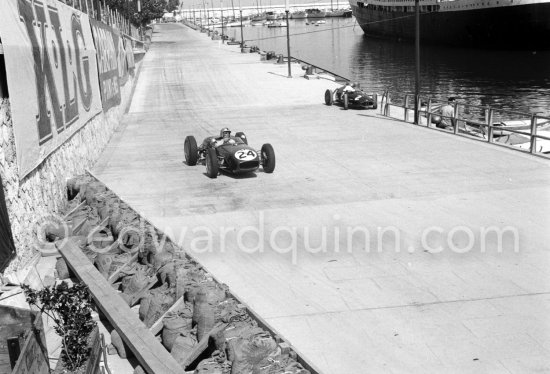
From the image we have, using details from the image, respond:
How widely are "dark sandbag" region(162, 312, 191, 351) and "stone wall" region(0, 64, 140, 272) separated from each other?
295cm

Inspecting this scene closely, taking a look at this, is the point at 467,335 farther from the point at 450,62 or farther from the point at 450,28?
the point at 450,28

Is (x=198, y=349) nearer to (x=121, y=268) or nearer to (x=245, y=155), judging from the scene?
(x=121, y=268)

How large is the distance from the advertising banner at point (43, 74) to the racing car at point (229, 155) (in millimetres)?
3219

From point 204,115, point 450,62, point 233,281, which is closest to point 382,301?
point 233,281

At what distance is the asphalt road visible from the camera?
8.72m

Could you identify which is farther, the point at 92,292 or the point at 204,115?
the point at 204,115

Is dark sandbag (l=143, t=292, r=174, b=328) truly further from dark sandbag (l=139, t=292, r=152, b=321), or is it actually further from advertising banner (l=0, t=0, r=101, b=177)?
advertising banner (l=0, t=0, r=101, b=177)

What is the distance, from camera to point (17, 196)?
11.0m

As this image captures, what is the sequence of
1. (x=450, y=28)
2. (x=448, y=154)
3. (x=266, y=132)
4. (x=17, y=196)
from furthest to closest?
(x=450, y=28) < (x=266, y=132) < (x=448, y=154) < (x=17, y=196)

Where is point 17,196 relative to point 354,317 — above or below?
above

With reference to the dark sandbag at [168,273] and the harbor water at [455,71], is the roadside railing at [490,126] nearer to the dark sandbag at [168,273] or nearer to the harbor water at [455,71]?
the dark sandbag at [168,273]

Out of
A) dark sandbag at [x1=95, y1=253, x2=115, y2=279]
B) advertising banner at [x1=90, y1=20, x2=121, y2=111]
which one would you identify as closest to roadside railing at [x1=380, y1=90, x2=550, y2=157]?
advertising banner at [x1=90, y1=20, x2=121, y2=111]

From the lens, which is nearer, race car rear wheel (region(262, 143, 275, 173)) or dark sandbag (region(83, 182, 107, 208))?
dark sandbag (region(83, 182, 107, 208))

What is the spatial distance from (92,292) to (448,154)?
13556mm
